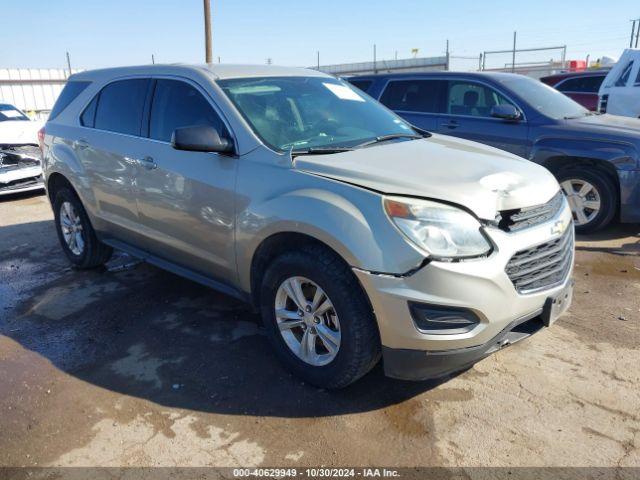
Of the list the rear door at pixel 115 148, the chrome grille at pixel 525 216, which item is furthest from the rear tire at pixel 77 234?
the chrome grille at pixel 525 216

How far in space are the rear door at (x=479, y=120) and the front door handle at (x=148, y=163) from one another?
13.5ft

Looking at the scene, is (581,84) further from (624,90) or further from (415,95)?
(415,95)

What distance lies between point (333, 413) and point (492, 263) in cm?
118

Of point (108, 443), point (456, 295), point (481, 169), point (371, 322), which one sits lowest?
point (108, 443)

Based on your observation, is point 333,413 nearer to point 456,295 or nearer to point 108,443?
point 456,295

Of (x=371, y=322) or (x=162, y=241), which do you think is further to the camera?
(x=162, y=241)

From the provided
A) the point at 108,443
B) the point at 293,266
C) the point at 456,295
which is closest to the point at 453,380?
the point at 456,295

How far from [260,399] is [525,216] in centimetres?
178

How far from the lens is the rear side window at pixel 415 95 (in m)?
6.98

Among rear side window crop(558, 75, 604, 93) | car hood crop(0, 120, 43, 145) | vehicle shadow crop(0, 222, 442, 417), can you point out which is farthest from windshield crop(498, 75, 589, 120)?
car hood crop(0, 120, 43, 145)

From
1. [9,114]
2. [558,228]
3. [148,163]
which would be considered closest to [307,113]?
[148,163]

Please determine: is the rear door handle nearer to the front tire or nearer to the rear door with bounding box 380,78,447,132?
the front tire

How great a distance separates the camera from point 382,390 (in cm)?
311

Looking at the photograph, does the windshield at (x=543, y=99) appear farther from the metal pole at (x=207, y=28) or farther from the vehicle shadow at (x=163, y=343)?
the metal pole at (x=207, y=28)
